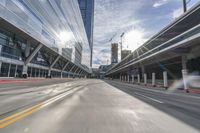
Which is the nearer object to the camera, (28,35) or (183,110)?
(183,110)

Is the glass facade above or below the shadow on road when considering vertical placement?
above

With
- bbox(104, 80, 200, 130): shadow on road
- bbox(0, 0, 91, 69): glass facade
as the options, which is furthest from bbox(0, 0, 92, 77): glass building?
bbox(104, 80, 200, 130): shadow on road

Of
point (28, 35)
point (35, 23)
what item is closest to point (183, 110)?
point (28, 35)

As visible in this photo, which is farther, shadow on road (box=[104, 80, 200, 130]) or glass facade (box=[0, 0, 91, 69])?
glass facade (box=[0, 0, 91, 69])

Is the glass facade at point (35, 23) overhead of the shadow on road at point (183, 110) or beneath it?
overhead

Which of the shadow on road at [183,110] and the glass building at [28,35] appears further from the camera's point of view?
the glass building at [28,35]

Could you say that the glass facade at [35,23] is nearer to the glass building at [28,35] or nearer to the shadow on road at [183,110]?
the glass building at [28,35]

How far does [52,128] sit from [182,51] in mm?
21483

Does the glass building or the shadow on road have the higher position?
the glass building

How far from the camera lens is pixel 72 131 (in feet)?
9.80

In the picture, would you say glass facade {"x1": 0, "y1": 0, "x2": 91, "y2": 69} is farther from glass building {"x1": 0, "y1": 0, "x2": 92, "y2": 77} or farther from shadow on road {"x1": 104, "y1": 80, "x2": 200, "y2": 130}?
shadow on road {"x1": 104, "y1": 80, "x2": 200, "y2": 130}

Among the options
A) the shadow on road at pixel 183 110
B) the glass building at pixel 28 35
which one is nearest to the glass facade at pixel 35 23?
the glass building at pixel 28 35

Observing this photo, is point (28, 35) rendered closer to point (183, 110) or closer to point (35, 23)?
point (35, 23)

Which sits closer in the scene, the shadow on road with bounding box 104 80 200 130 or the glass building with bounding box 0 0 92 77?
the shadow on road with bounding box 104 80 200 130
